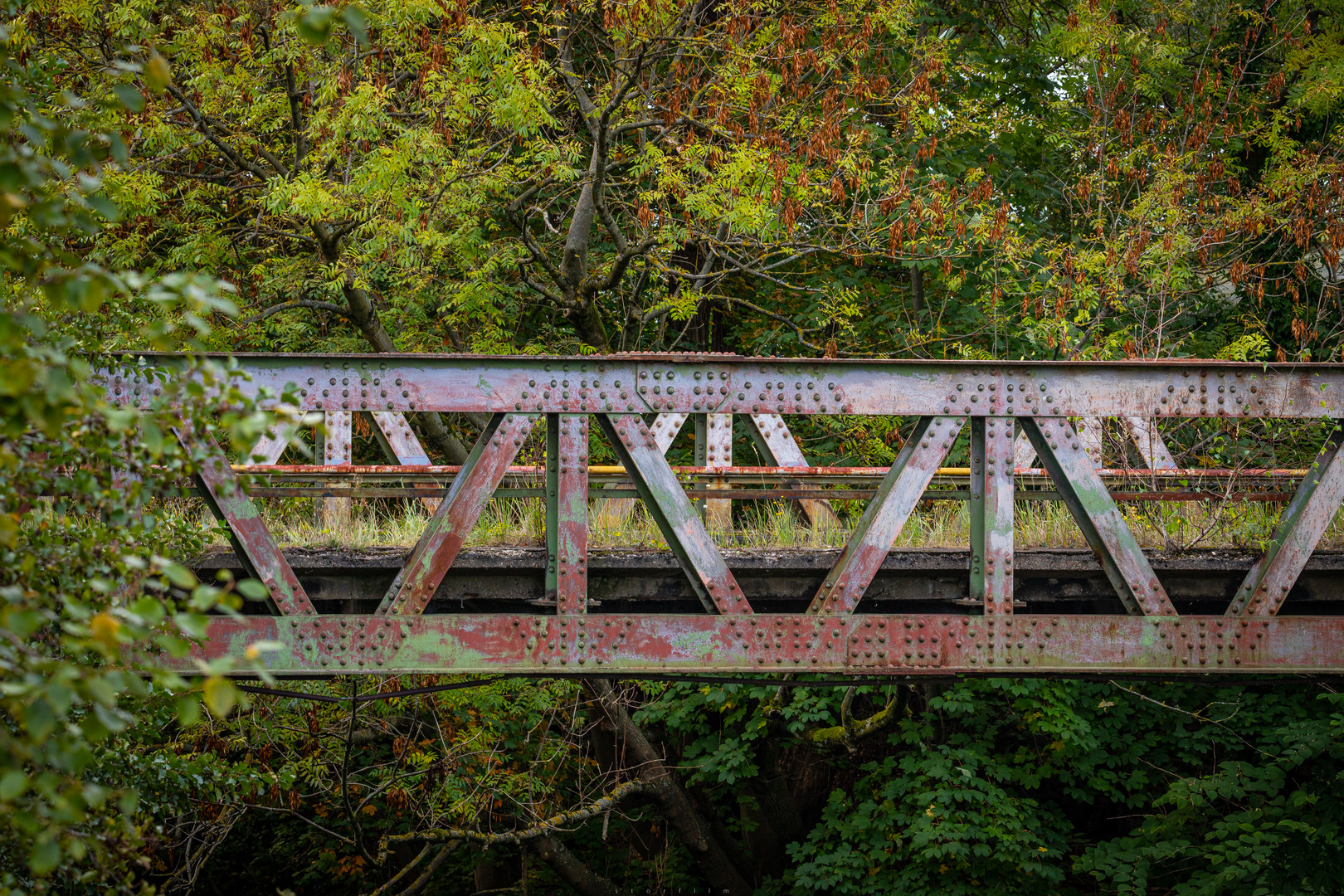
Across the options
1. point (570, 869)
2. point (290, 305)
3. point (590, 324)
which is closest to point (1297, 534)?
point (590, 324)

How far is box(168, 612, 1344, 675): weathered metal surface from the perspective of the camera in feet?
16.1

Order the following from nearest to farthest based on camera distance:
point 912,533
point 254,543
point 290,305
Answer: point 254,543 < point 912,533 < point 290,305

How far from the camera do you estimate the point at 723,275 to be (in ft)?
43.9

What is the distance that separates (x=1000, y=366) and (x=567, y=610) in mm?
2271

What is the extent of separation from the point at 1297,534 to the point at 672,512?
9.48 ft

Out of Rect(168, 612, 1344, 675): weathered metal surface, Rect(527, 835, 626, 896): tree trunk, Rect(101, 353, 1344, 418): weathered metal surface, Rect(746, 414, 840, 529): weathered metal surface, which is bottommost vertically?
Rect(527, 835, 626, 896): tree trunk

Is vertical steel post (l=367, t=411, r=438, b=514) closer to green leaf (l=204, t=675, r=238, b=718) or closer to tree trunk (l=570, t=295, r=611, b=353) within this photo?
tree trunk (l=570, t=295, r=611, b=353)

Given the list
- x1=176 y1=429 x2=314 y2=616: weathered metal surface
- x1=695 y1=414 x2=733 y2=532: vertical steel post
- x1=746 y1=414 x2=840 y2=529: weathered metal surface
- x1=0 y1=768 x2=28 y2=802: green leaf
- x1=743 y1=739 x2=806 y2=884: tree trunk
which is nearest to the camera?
x1=0 y1=768 x2=28 y2=802: green leaf

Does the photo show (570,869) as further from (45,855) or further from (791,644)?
(45,855)

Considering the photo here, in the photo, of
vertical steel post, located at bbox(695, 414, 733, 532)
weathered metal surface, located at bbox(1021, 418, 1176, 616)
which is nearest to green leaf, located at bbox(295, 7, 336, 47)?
weathered metal surface, located at bbox(1021, 418, 1176, 616)

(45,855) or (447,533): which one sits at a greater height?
(447,533)

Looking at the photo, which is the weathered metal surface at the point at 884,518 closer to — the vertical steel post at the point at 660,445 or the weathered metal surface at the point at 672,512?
the weathered metal surface at the point at 672,512

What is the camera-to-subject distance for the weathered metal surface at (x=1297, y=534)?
5168 mm

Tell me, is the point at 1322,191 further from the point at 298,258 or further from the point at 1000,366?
the point at 298,258
